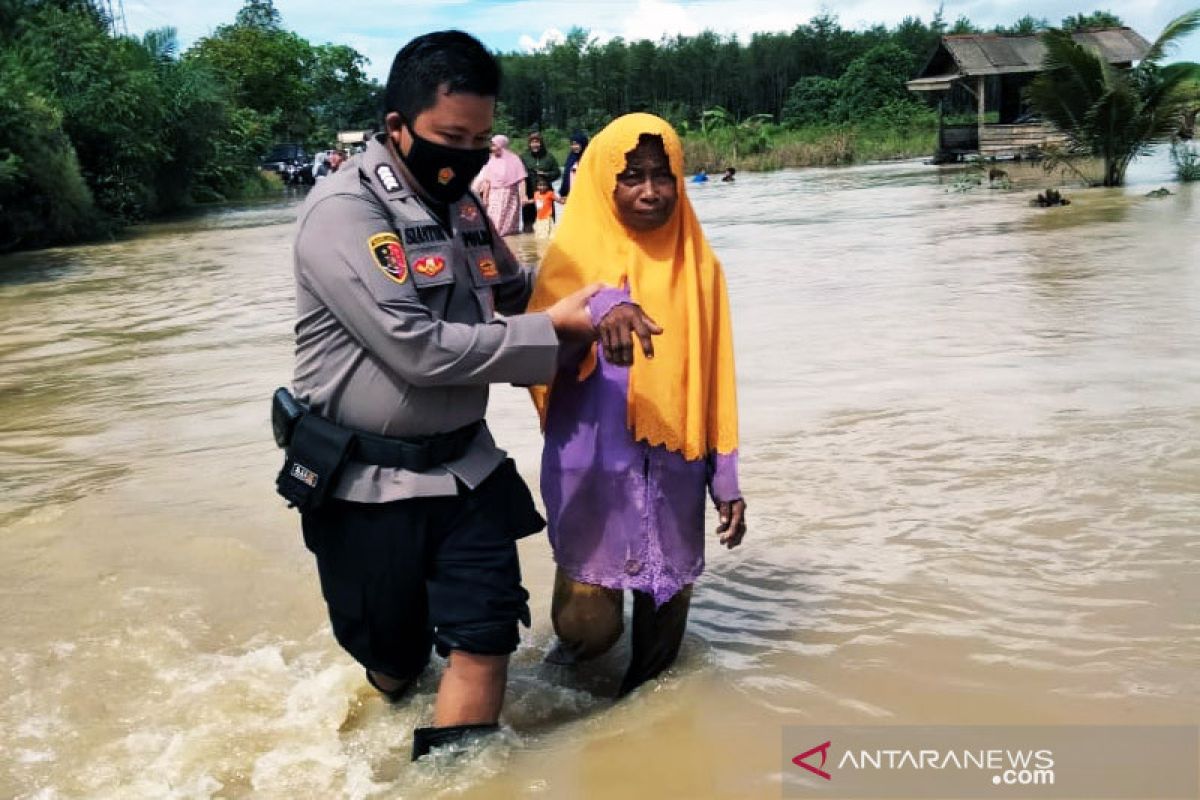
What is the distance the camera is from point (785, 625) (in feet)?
11.2

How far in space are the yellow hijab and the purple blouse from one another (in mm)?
48

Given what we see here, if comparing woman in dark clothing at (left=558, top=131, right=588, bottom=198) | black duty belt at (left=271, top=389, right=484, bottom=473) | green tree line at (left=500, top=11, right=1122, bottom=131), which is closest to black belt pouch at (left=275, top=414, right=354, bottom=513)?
black duty belt at (left=271, top=389, right=484, bottom=473)

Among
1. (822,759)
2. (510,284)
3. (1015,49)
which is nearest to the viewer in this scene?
(822,759)

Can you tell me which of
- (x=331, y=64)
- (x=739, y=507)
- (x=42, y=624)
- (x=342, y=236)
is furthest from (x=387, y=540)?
(x=331, y=64)

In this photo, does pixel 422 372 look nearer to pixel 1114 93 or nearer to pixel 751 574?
pixel 751 574

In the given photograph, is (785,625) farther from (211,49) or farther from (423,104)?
(211,49)

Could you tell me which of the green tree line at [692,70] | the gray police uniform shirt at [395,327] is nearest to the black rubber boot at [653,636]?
the gray police uniform shirt at [395,327]

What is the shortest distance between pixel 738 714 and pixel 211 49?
6016 cm

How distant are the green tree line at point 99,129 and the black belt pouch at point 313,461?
16.6 metres

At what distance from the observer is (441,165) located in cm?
237

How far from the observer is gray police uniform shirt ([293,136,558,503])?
2.22 meters

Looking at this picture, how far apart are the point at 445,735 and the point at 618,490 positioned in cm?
69

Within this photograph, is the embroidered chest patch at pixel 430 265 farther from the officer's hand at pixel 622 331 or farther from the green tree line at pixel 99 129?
the green tree line at pixel 99 129

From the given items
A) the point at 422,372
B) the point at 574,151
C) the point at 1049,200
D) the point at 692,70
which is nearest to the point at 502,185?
the point at 574,151
